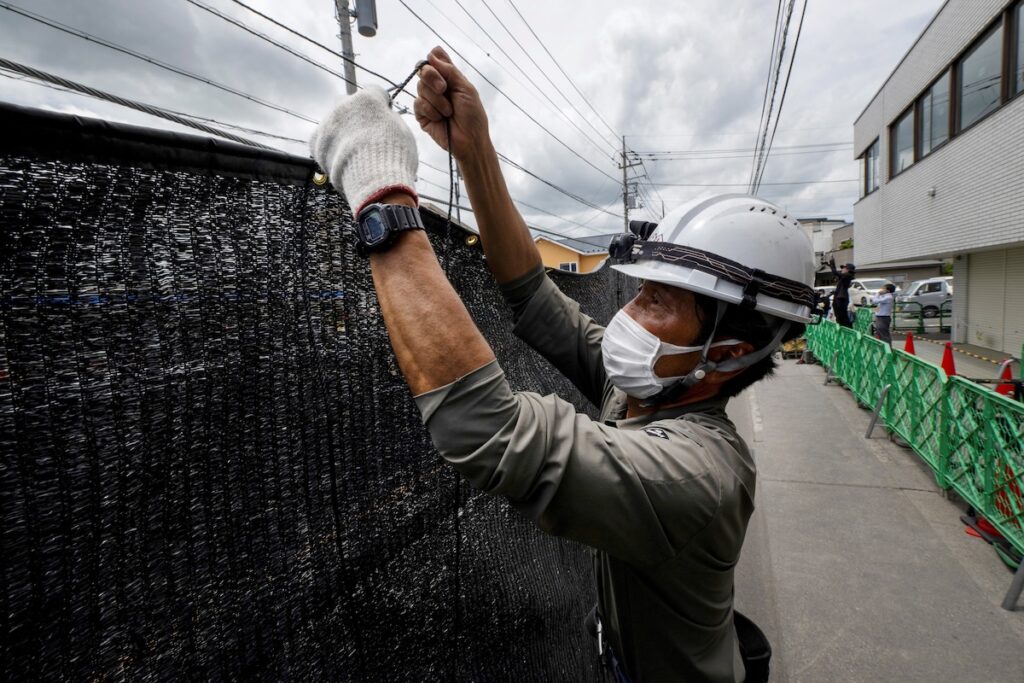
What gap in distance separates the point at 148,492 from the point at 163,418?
118 millimetres

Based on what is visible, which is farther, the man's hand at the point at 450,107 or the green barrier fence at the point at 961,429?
the green barrier fence at the point at 961,429

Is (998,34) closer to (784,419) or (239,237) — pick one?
(784,419)

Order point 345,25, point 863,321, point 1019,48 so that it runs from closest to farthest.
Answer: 1. point 345,25
2. point 1019,48
3. point 863,321

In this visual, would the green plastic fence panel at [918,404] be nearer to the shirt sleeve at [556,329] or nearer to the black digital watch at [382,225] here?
the shirt sleeve at [556,329]

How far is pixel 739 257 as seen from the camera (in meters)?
1.56

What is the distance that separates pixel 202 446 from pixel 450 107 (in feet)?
3.62

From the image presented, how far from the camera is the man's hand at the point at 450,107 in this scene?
1.33 metres

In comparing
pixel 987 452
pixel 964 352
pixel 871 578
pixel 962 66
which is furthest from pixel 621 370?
pixel 964 352

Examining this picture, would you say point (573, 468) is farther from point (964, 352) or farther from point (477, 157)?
point (964, 352)

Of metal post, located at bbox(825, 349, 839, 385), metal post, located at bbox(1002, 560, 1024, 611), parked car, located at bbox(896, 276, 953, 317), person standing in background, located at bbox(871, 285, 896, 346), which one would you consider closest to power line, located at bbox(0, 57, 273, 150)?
metal post, located at bbox(1002, 560, 1024, 611)

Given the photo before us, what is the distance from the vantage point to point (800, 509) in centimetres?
500

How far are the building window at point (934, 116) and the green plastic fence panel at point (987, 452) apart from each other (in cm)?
1193

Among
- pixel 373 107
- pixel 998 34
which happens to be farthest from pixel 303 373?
pixel 998 34

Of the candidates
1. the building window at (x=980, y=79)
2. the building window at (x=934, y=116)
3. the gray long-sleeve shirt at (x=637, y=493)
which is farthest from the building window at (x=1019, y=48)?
the gray long-sleeve shirt at (x=637, y=493)
